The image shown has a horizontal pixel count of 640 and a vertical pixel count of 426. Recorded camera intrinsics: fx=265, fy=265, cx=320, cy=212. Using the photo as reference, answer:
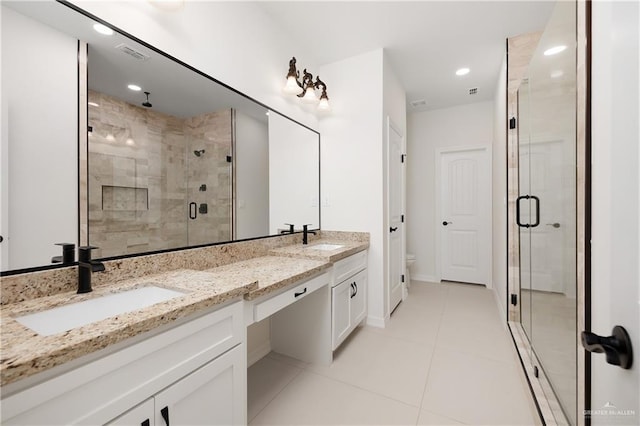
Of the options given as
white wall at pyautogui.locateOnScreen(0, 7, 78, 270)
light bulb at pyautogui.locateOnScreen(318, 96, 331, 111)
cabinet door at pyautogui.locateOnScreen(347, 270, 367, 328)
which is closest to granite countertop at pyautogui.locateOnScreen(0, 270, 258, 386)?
white wall at pyautogui.locateOnScreen(0, 7, 78, 270)

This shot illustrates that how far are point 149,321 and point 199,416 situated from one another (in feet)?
1.53

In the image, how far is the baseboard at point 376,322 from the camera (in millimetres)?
2641

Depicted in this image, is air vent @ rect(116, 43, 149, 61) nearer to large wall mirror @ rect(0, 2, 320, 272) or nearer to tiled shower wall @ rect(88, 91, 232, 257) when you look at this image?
large wall mirror @ rect(0, 2, 320, 272)

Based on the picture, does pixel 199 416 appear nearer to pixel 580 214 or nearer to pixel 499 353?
pixel 580 214

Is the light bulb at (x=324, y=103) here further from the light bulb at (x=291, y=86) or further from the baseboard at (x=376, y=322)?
the baseboard at (x=376, y=322)

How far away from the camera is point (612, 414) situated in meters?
0.58

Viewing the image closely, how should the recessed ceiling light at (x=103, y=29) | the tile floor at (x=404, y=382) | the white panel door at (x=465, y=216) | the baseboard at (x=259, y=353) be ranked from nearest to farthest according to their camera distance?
the recessed ceiling light at (x=103, y=29), the tile floor at (x=404, y=382), the baseboard at (x=259, y=353), the white panel door at (x=465, y=216)

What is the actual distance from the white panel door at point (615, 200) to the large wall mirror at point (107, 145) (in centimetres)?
170

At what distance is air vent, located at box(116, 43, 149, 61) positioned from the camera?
4.17 feet

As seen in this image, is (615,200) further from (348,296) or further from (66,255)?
(348,296)

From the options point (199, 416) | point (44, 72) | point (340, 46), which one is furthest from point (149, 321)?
point (340, 46)

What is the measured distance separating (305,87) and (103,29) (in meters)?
1.66

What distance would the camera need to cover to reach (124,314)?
83cm

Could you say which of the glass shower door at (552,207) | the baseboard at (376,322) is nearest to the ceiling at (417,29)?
the glass shower door at (552,207)
